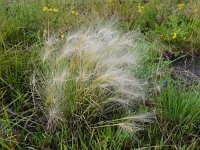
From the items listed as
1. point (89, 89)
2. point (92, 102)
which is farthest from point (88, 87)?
point (92, 102)

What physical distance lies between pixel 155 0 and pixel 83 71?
2.71 meters

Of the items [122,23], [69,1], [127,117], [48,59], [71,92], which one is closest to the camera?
[127,117]

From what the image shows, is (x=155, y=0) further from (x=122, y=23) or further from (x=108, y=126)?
(x=108, y=126)

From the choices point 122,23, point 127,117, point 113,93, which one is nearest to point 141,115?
point 127,117

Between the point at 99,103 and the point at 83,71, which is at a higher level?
the point at 83,71

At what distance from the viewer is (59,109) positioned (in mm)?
2283

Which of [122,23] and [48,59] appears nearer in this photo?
[48,59]

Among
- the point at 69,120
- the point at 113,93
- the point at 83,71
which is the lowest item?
the point at 69,120

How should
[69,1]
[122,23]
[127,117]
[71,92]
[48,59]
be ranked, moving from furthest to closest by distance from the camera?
1. [69,1]
2. [122,23]
3. [48,59]
4. [71,92]
5. [127,117]

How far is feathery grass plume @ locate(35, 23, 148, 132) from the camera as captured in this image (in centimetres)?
228

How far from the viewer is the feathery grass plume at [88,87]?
2281 millimetres

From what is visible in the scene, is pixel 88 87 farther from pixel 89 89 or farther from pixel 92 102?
pixel 92 102

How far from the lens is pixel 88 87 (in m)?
2.31

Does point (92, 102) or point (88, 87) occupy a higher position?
point (88, 87)
